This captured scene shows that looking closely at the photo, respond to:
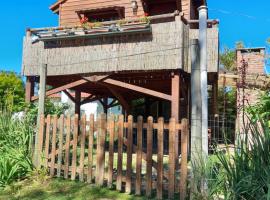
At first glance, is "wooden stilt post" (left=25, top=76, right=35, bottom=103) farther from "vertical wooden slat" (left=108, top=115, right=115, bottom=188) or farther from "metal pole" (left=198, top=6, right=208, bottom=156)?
"metal pole" (left=198, top=6, right=208, bottom=156)

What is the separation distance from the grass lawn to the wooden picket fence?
197mm

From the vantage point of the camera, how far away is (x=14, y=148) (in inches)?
274

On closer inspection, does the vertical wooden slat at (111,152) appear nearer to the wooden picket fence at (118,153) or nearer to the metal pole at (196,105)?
the wooden picket fence at (118,153)

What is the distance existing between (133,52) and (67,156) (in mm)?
4271

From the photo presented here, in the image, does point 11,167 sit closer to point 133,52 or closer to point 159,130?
point 159,130

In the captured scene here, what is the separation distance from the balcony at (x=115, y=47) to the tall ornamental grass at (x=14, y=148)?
3452 mm

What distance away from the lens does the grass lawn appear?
18.2ft

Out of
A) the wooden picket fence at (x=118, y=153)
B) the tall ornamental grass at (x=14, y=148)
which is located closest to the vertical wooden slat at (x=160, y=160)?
the wooden picket fence at (x=118, y=153)

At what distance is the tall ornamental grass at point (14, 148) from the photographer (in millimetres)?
6422

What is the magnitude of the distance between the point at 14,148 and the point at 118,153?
2459mm

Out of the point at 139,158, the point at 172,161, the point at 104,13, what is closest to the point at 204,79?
the point at 172,161

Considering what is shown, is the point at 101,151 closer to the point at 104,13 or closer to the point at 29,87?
the point at 29,87

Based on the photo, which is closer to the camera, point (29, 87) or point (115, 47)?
point (115, 47)

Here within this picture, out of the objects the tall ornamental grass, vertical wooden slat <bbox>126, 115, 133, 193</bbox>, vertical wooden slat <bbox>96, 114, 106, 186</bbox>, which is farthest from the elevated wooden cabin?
vertical wooden slat <bbox>126, 115, 133, 193</bbox>
